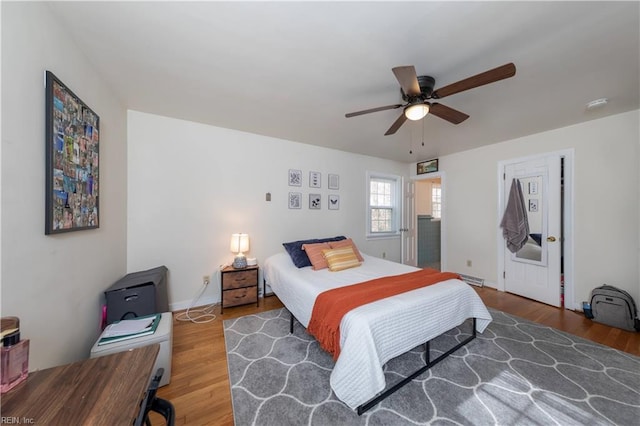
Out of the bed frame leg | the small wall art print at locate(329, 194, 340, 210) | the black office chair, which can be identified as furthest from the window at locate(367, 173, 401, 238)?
the black office chair

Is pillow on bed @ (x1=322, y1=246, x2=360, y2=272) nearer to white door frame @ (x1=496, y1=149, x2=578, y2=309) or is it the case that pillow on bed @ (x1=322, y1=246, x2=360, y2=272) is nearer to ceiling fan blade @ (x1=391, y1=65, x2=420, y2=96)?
ceiling fan blade @ (x1=391, y1=65, x2=420, y2=96)

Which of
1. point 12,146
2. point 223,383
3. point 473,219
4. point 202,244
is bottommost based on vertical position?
point 223,383

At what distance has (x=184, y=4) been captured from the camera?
1280 mm

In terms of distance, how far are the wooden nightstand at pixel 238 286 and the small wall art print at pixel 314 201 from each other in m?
1.40

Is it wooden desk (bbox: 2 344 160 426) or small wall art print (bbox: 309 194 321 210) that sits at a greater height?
small wall art print (bbox: 309 194 321 210)

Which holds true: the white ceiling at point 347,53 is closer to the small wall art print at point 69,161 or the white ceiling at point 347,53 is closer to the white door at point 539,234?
the small wall art print at point 69,161

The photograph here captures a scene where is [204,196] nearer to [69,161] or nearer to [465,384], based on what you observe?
[69,161]

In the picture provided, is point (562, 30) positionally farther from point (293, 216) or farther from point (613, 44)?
point (293, 216)

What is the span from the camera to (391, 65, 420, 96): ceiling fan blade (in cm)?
143

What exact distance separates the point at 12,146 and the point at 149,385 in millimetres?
1294

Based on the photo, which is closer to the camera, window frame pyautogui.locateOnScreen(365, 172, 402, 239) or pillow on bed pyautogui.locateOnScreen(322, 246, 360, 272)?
pillow on bed pyautogui.locateOnScreen(322, 246, 360, 272)

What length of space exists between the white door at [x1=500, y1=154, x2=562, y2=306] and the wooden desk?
4547mm

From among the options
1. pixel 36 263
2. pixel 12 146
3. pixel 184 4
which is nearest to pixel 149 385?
pixel 36 263

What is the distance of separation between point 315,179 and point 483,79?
8.72 ft
